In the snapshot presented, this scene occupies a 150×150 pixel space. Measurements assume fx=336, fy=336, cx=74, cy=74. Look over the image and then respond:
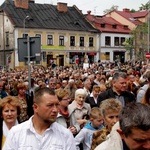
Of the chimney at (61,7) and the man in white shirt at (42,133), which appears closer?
the man in white shirt at (42,133)

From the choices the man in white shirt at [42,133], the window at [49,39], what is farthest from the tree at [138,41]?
the man in white shirt at [42,133]

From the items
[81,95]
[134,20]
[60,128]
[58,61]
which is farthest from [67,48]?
[60,128]

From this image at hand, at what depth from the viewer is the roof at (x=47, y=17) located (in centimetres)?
4550

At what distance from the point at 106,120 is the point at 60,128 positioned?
0.86 meters

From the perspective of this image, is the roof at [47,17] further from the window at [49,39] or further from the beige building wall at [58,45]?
the window at [49,39]

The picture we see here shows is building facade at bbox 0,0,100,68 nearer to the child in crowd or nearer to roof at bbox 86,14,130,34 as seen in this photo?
roof at bbox 86,14,130,34

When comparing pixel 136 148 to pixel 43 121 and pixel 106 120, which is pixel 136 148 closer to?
pixel 43 121

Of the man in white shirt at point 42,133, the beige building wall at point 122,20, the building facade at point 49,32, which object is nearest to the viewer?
the man in white shirt at point 42,133

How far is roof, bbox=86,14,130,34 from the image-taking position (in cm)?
5303

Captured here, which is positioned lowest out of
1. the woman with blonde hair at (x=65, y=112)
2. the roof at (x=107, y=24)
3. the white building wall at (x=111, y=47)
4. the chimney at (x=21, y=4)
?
the woman with blonde hair at (x=65, y=112)

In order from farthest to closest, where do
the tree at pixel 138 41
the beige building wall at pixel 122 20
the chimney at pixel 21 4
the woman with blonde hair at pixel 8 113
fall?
the beige building wall at pixel 122 20
the tree at pixel 138 41
the chimney at pixel 21 4
the woman with blonde hair at pixel 8 113

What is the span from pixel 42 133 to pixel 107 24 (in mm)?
52089

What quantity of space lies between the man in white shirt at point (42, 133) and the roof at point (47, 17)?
41.4 meters

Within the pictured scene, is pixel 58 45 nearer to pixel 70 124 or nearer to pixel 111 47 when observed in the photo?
pixel 111 47
